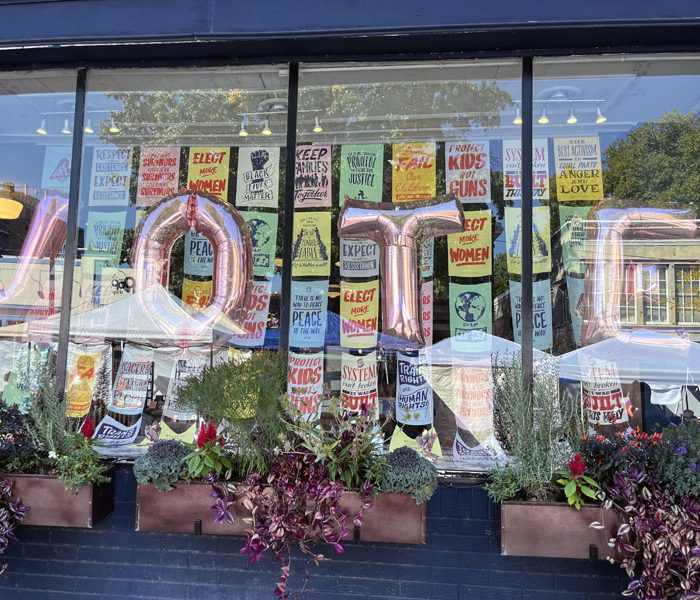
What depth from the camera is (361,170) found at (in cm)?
520

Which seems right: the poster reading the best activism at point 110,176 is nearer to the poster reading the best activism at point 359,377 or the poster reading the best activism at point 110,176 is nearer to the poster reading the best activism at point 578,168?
the poster reading the best activism at point 359,377

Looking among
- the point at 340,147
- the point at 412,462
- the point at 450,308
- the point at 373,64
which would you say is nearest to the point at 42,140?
the point at 340,147

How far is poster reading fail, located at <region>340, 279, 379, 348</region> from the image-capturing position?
5070 mm

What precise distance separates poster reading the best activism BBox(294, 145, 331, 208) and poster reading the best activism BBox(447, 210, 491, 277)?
118cm

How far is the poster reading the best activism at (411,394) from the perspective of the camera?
4.82 metres

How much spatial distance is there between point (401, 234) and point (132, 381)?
8.75 ft

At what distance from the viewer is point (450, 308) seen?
16.9ft

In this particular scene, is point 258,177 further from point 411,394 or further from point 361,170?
point 411,394

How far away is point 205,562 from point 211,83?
114 inches

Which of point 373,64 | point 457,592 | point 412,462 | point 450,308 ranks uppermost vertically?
point 373,64

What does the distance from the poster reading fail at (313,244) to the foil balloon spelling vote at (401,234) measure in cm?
105

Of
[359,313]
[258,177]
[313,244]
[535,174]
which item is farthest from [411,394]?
[258,177]

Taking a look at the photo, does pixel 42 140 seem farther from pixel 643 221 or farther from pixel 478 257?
pixel 643 221

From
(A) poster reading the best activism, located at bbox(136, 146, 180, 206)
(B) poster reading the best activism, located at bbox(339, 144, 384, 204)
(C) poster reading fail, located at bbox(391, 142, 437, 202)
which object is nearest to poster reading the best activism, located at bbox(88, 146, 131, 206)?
(A) poster reading the best activism, located at bbox(136, 146, 180, 206)
